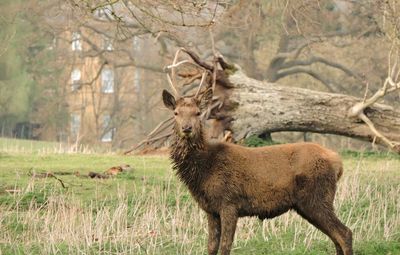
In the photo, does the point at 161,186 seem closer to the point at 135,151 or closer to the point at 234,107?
the point at 234,107

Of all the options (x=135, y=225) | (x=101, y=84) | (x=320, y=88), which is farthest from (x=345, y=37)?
(x=135, y=225)

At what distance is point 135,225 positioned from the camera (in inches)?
482

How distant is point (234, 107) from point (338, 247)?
375 inches

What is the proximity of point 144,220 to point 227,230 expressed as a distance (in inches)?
101

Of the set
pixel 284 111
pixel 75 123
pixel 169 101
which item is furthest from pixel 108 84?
pixel 169 101

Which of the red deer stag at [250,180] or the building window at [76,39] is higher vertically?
the building window at [76,39]

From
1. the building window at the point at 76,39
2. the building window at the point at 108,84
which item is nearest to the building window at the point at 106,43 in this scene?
the building window at the point at 76,39

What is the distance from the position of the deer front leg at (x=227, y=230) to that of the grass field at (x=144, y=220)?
916 millimetres

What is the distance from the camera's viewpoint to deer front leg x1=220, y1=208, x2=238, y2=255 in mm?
10250

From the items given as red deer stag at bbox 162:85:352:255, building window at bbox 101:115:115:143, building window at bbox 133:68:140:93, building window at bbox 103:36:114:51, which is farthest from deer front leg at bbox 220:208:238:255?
building window at bbox 101:115:115:143

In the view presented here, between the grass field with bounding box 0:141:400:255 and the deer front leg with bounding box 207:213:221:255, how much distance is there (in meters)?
0.68

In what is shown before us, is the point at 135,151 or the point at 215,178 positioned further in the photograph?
the point at 135,151

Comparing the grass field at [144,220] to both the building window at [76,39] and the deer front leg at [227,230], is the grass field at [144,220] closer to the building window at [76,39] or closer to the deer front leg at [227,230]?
the deer front leg at [227,230]

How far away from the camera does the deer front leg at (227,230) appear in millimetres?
10250
